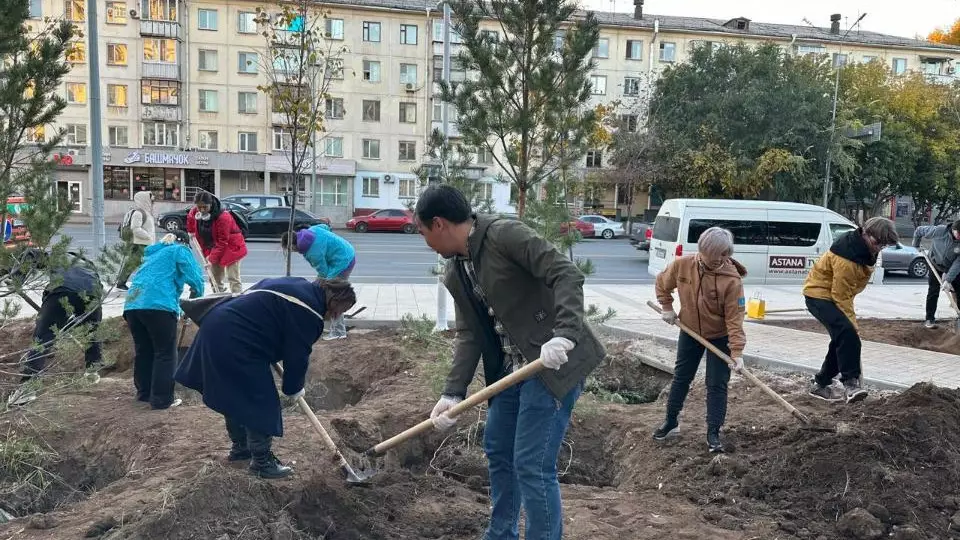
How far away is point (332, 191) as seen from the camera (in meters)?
41.6

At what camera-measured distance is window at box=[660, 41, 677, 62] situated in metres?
44.9

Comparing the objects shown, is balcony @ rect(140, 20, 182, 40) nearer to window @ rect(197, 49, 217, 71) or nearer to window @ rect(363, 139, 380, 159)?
window @ rect(197, 49, 217, 71)

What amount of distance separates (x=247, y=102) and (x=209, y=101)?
200 cm

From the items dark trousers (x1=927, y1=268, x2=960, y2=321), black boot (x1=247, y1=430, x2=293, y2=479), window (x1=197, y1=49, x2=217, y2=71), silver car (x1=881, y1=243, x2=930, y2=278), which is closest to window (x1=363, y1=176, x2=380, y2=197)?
window (x1=197, y1=49, x2=217, y2=71)

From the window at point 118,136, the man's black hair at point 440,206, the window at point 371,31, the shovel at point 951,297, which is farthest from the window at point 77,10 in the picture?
the window at point 371,31

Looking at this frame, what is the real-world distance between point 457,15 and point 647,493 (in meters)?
4.10

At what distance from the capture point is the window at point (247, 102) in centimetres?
3978

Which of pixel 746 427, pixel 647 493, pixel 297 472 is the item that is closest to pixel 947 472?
pixel 746 427

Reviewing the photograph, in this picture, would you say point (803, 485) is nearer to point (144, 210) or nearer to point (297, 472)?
point (297, 472)

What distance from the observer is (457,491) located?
4273mm

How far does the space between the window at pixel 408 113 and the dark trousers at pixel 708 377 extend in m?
38.7

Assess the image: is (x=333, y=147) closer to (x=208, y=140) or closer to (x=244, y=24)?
(x=208, y=140)

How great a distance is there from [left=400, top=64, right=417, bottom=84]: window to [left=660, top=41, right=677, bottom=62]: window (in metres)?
15.4

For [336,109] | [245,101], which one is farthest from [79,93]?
[336,109]
